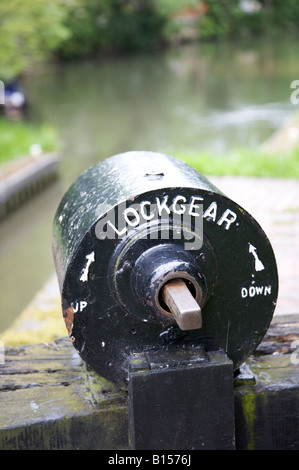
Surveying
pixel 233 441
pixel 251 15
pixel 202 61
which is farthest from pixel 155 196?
pixel 251 15

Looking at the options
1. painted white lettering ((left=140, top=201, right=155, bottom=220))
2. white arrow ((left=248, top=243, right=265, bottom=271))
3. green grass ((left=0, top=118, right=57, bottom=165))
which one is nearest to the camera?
painted white lettering ((left=140, top=201, right=155, bottom=220))

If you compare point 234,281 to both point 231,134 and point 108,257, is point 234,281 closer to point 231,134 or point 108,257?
point 108,257

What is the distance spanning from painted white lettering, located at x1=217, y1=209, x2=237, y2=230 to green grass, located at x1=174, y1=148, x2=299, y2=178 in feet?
20.7

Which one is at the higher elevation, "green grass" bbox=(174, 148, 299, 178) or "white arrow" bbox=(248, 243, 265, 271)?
"white arrow" bbox=(248, 243, 265, 271)

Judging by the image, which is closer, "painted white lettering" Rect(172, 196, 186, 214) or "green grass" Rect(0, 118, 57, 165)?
"painted white lettering" Rect(172, 196, 186, 214)

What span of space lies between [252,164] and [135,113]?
32.1ft

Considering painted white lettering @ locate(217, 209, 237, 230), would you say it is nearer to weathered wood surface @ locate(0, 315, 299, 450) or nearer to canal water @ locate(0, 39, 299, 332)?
weathered wood surface @ locate(0, 315, 299, 450)

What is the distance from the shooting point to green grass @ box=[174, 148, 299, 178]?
863 cm

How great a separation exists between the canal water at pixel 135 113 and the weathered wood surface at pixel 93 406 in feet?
12.5

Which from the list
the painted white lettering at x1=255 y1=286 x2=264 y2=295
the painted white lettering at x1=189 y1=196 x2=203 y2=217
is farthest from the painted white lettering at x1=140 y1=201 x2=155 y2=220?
the painted white lettering at x1=255 y1=286 x2=264 y2=295

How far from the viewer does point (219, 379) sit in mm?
2234

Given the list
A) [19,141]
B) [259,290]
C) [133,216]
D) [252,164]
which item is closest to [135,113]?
[19,141]

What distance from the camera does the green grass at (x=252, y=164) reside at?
863 centimetres

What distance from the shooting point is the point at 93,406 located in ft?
7.95
